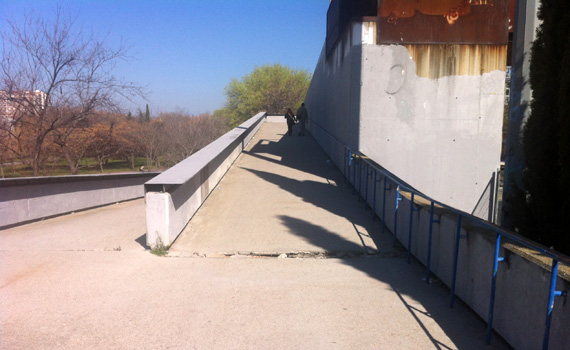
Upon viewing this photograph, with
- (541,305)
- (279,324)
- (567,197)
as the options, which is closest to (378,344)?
(279,324)

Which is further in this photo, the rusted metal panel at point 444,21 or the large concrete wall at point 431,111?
the large concrete wall at point 431,111

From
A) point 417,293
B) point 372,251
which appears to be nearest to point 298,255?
point 372,251

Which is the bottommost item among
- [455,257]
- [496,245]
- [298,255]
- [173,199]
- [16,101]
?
[298,255]

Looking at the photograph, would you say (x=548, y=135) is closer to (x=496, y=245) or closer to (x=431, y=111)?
(x=496, y=245)

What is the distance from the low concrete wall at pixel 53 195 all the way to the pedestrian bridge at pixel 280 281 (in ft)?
1.69

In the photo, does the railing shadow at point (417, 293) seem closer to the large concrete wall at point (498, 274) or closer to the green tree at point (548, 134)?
the large concrete wall at point (498, 274)

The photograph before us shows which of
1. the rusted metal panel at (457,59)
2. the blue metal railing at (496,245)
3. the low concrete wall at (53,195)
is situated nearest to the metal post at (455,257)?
the blue metal railing at (496,245)

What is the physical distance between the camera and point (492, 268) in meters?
4.23

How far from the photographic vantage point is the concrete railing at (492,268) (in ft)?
10.8

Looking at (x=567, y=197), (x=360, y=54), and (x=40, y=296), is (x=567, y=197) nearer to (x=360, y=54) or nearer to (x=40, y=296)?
(x=40, y=296)

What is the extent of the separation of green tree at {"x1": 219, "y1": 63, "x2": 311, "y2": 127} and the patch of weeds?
5372cm

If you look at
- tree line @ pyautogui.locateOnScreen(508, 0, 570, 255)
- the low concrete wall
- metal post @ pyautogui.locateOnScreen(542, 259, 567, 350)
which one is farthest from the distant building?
metal post @ pyautogui.locateOnScreen(542, 259, 567, 350)

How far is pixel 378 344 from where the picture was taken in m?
4.18

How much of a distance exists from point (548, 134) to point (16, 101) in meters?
15.6
